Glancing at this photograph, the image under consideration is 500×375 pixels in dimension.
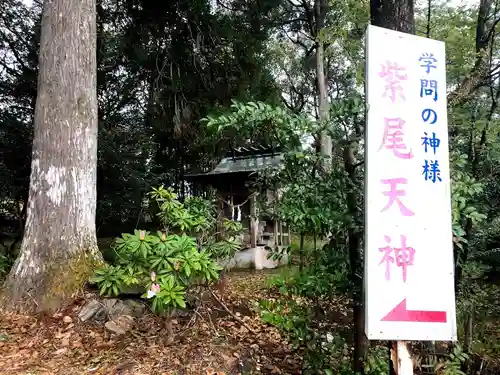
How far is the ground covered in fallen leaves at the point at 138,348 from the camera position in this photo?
9.39 feet

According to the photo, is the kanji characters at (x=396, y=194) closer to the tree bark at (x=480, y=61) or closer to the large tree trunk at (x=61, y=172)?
the tree bark at (x=480, y=61)

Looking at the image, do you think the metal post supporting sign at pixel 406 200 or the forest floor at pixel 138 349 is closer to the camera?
the metal post supporting sign at pixel 406 200

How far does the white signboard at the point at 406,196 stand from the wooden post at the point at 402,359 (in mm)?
109

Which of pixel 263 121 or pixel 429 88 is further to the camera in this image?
pixel 263 121

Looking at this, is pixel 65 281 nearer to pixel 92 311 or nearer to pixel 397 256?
pixel 92 311

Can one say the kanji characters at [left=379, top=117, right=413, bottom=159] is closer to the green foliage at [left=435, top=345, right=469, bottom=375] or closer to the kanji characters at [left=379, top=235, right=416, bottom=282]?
the kanji characters at [left=379, top=235, right=416, bottom=282]

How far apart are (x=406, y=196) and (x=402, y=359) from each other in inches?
33.5

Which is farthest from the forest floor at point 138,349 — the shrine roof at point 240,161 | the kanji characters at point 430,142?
the shrine roof at point 240,161

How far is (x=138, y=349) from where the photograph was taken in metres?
3.06

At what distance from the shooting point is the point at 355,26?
30.1 feet

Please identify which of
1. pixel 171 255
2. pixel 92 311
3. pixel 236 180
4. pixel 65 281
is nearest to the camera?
pixel 171 255

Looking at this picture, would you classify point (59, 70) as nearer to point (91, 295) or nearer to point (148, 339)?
point (91, 295)

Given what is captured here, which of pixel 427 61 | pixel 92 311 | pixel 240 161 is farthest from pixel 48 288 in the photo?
pixel 240 161

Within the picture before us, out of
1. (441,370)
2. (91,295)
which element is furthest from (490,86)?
(91,295)
